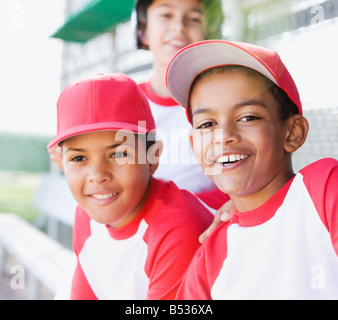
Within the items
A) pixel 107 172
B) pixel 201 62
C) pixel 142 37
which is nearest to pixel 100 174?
pixel 107 172

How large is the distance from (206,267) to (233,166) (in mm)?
287

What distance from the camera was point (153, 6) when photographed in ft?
5.64

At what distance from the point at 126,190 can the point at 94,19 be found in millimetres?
2510

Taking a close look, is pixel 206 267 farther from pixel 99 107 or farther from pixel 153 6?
pixel 153 6

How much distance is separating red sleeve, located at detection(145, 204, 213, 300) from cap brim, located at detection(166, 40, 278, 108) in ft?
1.26

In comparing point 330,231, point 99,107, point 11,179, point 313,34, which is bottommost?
point 330,231

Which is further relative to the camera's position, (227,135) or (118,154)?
(118,154)

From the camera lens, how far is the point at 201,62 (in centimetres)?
111

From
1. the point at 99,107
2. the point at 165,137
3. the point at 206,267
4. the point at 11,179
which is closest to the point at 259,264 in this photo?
the point at 206,267

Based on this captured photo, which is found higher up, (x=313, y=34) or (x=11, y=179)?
(x=11, y=179)

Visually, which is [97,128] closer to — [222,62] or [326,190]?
[222,62]

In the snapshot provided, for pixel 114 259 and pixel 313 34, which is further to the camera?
pixel 313 34

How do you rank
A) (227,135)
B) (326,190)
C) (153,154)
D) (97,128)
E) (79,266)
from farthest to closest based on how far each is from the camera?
(79,266) < (153,154) < (97,128) < (227,135) < (326,190)

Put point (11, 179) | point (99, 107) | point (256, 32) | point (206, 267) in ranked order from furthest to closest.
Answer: point (11, 179), point (256, 32), point (99, 107), point (206, 267)
